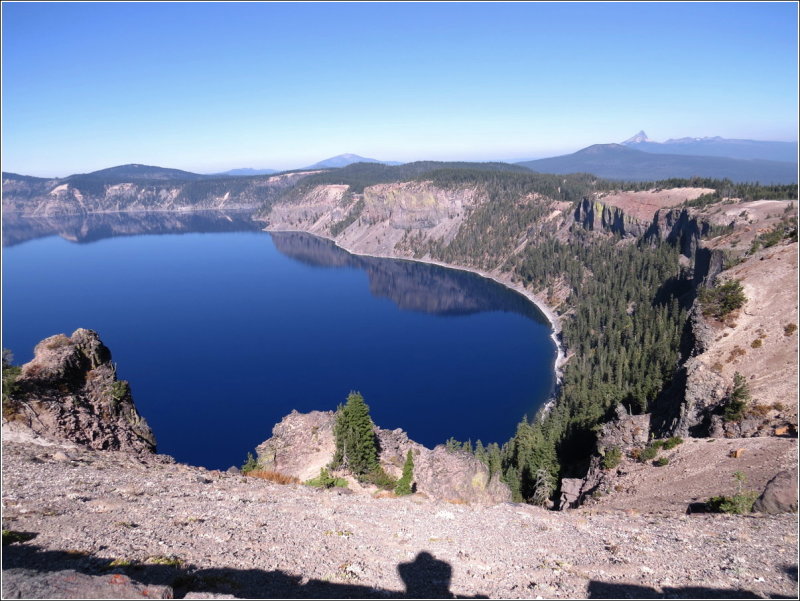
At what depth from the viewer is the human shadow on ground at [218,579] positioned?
1373cm

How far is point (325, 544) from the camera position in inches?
742

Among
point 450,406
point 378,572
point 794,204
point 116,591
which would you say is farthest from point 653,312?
point 116,591

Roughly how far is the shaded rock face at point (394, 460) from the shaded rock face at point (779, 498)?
18.8 meters

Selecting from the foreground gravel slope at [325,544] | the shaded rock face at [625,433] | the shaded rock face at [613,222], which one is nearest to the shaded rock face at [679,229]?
the shaded rock face at [613,222]

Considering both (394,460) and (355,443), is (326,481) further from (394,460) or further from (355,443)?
(394,460)

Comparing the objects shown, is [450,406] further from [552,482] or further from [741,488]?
[741,488]

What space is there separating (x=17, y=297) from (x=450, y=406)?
18927 cm

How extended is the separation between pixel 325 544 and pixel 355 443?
22438 mm

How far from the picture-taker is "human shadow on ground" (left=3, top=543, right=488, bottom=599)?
13734 millimetres

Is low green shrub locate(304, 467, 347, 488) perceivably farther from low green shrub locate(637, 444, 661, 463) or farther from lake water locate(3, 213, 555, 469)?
lake water locate(3, 213, 555, 469)

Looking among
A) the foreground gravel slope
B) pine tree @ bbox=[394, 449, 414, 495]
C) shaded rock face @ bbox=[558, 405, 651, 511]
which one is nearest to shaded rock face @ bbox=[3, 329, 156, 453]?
the foreground gravel slope

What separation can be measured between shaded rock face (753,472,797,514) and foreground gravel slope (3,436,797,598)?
4.11 ft

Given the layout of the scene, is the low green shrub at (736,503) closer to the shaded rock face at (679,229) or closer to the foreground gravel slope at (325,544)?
the foreground gravel slope at (325,544)

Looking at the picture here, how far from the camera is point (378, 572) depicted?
16812 millimetres
